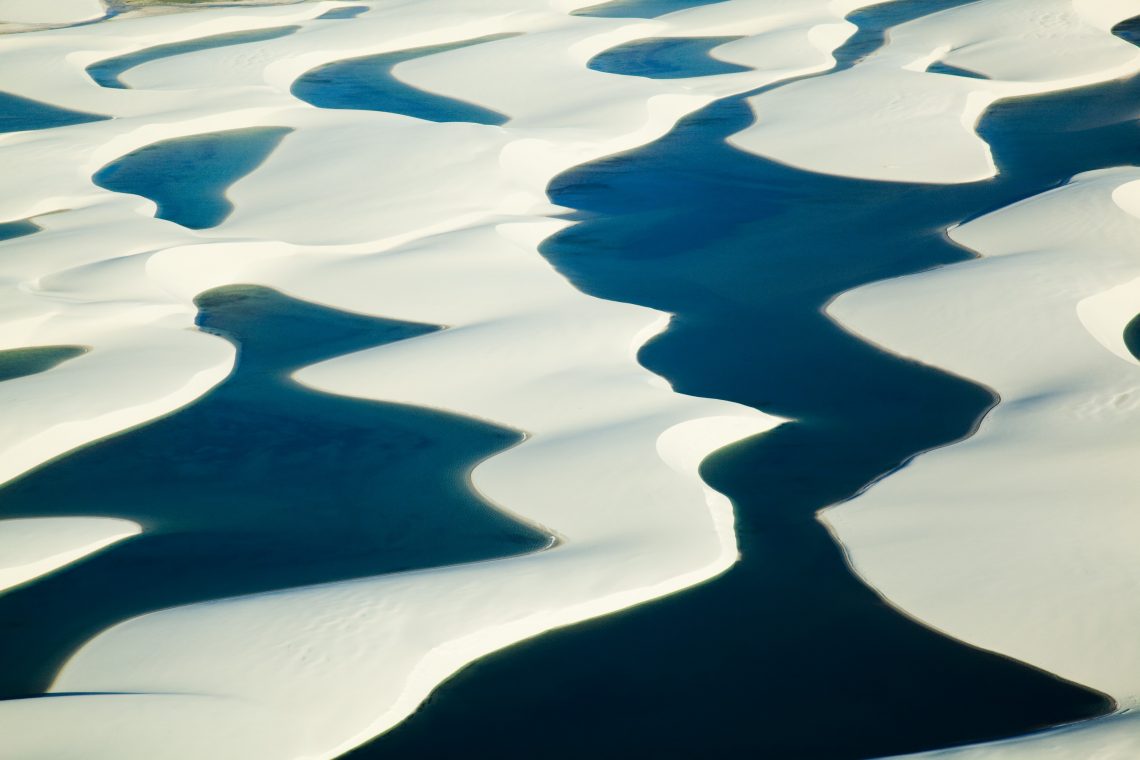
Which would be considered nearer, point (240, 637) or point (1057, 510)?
point (240, 637)

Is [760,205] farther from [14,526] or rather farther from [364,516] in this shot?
[14,526]

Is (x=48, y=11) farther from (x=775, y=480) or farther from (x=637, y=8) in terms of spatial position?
(x=775, y=480)

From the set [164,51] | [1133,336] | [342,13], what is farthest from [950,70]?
[164,51]

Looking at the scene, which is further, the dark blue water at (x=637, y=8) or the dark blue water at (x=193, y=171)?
the dark blue water at (x=637, y=8)

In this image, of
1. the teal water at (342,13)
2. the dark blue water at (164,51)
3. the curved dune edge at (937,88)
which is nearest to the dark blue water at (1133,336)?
the curved dune edge at (937,88)

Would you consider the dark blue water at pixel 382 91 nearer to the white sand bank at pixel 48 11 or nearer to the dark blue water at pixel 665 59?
the dark blue water at pixel 665 59

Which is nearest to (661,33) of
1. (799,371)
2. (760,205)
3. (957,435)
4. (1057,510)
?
(760,205)
